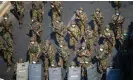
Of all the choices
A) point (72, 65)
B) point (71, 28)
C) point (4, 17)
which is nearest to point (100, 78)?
point (72, 65)

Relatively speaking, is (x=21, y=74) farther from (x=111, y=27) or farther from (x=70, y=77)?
(x=111, y=27)

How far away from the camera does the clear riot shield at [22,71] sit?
28.6m

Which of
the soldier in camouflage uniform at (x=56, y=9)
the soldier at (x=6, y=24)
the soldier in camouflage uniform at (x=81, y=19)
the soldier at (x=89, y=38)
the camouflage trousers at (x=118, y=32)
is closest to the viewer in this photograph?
the soldier at (x=89, y=38)

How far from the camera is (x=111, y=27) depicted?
30047 millimetres

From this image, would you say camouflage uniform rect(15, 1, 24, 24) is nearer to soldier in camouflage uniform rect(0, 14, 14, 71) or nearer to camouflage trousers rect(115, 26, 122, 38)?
soldier in camouflage uniform rect(0, 14, 14, 71)

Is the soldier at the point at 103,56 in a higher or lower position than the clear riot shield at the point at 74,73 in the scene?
higher

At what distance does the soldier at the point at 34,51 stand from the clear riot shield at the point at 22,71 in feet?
1.90

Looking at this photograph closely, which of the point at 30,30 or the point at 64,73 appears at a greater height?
the point at 30,30

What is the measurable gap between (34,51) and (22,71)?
1.55 metres

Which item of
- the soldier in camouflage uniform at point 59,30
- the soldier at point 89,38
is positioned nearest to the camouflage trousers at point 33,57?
the soldier in camouflage uniform at point 59,30

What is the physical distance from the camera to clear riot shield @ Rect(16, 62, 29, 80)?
93.9ft

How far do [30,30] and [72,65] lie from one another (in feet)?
16.0

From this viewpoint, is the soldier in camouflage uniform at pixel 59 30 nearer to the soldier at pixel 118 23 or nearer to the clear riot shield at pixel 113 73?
the soldier at pixel 118 23

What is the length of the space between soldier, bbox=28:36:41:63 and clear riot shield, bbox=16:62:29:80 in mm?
579
